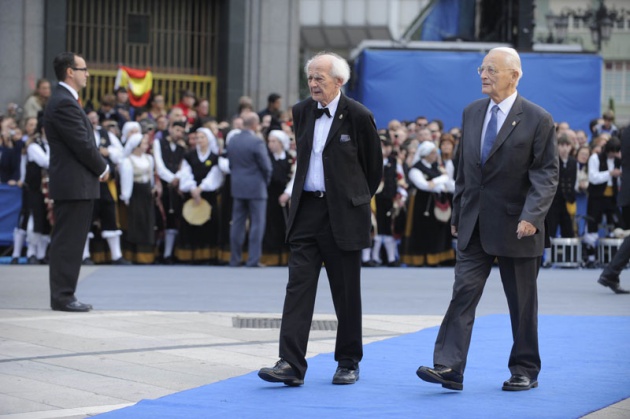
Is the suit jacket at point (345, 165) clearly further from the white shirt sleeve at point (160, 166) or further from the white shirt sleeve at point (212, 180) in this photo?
the white shirt sleeve at point (160, 166)

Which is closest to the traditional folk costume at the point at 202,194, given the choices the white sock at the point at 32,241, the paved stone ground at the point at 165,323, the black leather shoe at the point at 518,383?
the paved stone ground at the point at 165,323

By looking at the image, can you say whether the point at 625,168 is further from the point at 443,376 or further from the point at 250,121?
the point at 443,376

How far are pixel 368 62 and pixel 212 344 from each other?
53.0ft

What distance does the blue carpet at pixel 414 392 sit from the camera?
24.5 ft

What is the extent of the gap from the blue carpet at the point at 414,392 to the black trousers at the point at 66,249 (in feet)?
10.8

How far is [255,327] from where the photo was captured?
1155 cm

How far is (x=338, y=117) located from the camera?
28.3 ft

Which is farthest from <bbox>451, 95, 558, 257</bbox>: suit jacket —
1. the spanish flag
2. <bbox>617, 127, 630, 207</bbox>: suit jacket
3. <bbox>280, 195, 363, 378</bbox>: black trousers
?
the spanish flag

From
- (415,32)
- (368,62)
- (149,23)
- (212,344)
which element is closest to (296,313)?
(212,344)

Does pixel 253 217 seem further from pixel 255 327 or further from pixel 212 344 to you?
pixel 212 344

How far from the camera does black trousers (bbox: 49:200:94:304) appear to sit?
12289mm

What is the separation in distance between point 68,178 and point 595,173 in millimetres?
10747

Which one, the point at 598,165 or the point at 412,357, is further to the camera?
the point at 598,165

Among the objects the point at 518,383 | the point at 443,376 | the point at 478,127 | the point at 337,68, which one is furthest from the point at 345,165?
the point at 518,383
